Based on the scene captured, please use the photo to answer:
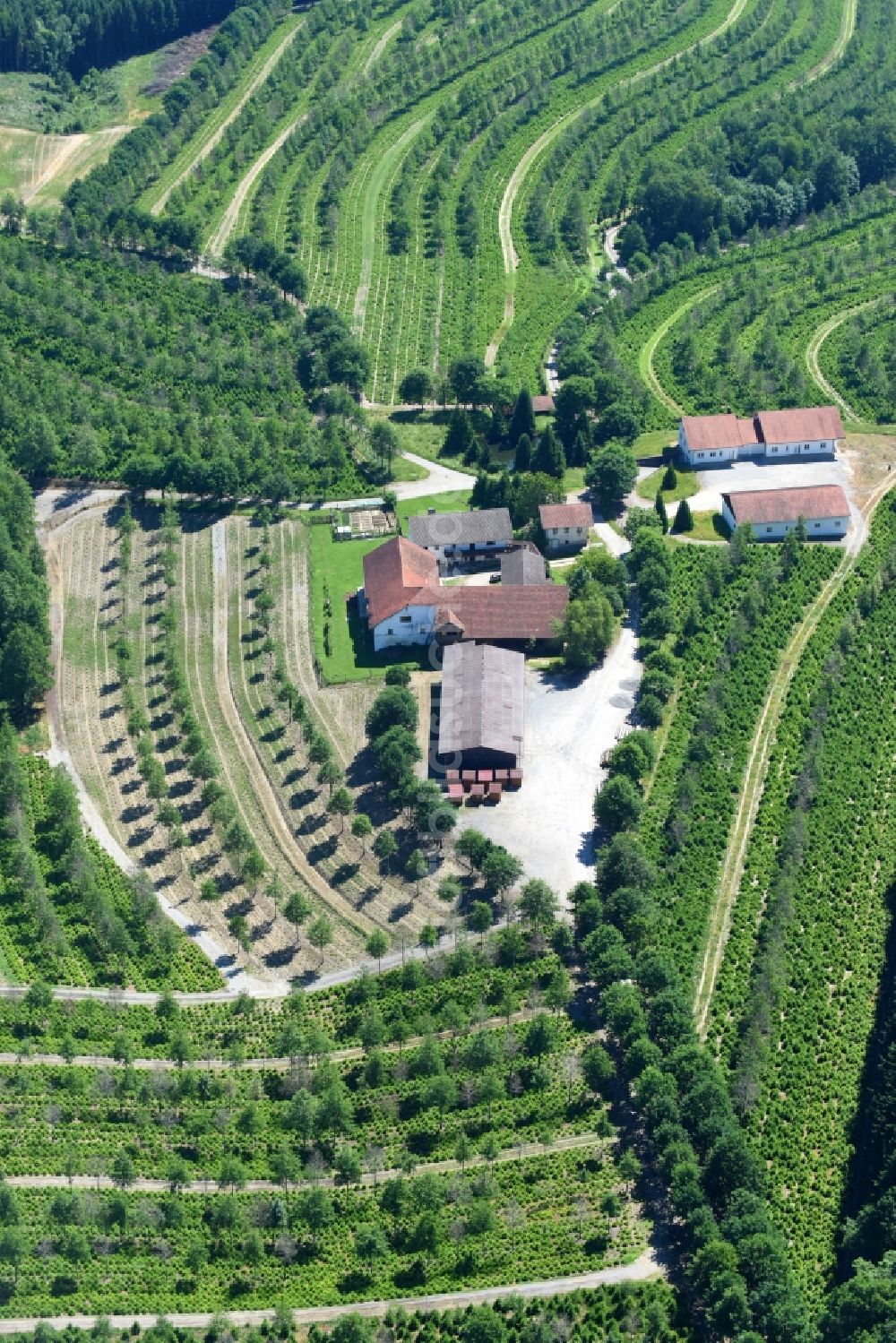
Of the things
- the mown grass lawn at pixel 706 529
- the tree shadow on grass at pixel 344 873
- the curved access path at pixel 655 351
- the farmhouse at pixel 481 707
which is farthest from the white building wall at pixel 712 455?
the tree shadow on grass at pixel 344 873

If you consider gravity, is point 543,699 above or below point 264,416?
below

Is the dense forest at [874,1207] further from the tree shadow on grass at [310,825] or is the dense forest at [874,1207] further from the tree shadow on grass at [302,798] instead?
the tree shadow on grass at [302,798]

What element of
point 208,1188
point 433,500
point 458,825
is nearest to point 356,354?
point 433,500

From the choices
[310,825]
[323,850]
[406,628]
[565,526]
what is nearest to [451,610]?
[406,628]

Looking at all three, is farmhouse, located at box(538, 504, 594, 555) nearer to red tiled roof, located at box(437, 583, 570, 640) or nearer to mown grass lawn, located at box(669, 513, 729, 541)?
mown grass lawn, located at box(669, 513, 729, 541)

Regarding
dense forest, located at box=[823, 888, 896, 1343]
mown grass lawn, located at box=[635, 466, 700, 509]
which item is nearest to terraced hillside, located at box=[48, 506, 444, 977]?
dense forest, located at box=[823, 888, 896, 1343]

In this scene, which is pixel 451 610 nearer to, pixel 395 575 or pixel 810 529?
pixel 395 575

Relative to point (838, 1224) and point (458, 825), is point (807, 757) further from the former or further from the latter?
point (838, 1224)

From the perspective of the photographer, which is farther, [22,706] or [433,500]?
[433,500]
